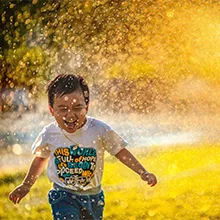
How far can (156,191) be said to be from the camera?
4.68m

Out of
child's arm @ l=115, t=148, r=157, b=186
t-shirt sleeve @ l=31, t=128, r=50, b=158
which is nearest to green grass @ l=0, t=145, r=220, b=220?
child's arm @ l=115, t=148, r=157, b=186

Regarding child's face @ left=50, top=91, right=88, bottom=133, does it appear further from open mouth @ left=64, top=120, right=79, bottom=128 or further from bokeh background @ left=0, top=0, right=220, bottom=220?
bokeh background @ left=0, top=0, right=220, bottom=220

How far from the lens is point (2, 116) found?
5188 mm

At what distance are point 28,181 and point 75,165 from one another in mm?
264

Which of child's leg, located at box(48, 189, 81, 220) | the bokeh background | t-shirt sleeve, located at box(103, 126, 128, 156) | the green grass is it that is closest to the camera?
child's leg, located at box(48, 189, 81, 220)

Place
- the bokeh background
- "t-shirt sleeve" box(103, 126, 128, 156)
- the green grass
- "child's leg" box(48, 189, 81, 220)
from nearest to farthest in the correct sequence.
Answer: "child's leg" box(48, 189, 81, 220), "t-shirt sleeve" box(103, 126, 128, 156), the green grass, the bokeh background

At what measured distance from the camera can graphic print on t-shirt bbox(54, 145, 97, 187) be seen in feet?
10.1

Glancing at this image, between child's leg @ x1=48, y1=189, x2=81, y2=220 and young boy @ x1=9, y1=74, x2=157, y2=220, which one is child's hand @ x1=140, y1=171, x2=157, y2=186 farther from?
child's leg @ x1=48, y1=189, x2=81, y2=220

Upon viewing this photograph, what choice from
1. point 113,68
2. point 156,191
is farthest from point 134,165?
point 113,68

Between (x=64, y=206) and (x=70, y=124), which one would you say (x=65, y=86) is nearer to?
(x=70, y=124)

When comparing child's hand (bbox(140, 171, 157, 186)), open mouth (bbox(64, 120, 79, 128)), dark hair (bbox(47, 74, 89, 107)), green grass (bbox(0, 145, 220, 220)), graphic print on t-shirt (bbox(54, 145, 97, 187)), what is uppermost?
dark hair (bbox(47, 74, 89, 107))

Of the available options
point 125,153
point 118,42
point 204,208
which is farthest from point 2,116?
point 125,153

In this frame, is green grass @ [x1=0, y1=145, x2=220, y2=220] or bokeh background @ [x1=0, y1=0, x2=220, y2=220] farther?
bokeh background @ [x1=0, y1=0, x2=220, y2=220]

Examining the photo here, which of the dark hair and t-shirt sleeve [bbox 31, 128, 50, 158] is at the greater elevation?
the dark hair
